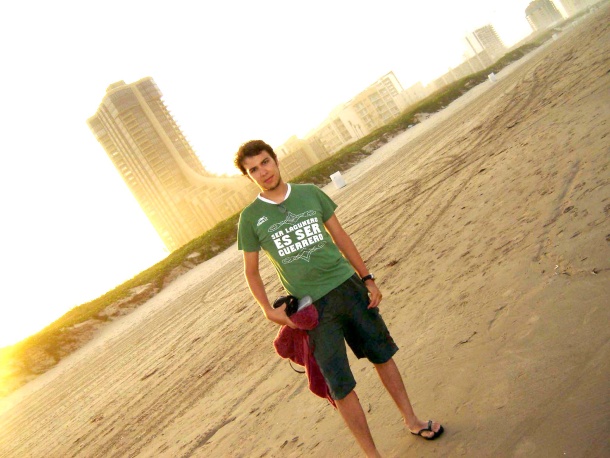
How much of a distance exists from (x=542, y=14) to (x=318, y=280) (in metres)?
160

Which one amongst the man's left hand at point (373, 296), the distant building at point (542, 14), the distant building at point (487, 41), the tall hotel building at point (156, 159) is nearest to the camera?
the man's left hand at point (373, 296)

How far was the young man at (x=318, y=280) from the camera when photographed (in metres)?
2.18

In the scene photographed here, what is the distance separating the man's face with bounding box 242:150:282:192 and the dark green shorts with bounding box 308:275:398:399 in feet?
2.37

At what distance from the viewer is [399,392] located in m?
2.42

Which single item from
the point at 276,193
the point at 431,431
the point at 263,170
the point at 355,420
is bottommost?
the point at 431,431

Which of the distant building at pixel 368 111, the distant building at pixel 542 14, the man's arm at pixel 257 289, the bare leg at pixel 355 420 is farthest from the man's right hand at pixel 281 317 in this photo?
the distant building at pixel 542 14

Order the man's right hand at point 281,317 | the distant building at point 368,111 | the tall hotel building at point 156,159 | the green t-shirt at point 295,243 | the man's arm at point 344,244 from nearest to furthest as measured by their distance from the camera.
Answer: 1. the man's right hand at point 281,317
2. the green t-shirt at point 295,243
3. the man's arm at point 344,244
4. the tall hotel building at point 156,159
5. the distant building at point 368,111

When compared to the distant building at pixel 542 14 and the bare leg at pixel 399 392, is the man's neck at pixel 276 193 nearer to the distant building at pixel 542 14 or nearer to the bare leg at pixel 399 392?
the bare leg at pixel 399 392

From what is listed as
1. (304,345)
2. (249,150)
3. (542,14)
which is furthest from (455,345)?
(542,14)

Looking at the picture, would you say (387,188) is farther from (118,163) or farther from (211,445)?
(118,163)

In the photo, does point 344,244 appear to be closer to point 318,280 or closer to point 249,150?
point 318,280

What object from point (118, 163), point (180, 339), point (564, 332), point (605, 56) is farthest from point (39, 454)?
point (118, 163)

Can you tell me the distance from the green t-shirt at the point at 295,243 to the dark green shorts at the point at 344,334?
0.26ft

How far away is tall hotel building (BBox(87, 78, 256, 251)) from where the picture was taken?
80.1m
